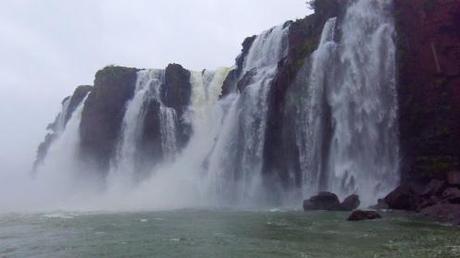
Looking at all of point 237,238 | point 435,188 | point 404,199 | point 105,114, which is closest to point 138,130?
point 105,114

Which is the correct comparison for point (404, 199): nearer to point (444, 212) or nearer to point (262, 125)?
point (444, 212)

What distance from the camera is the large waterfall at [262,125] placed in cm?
4691

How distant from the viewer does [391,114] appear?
151 feet

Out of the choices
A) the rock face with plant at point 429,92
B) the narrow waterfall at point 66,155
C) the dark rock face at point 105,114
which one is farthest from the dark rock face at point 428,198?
the narrow waterfall at point 66,155

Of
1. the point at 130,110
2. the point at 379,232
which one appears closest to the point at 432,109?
the point at 379,232

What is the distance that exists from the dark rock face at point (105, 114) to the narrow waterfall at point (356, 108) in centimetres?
3204

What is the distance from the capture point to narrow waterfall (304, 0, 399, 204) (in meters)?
46.0

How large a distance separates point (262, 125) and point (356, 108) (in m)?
9.74

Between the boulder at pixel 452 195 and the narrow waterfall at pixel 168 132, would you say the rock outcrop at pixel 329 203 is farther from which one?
the narrow waterfall at pixel 168 132

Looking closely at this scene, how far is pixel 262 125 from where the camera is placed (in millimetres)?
54031

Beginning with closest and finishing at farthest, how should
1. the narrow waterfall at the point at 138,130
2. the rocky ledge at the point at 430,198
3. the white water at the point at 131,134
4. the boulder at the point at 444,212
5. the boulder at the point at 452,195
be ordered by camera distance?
1. the boulder at the point at 444,212
2. the rocky ledge at the point at 430,198
3. the boulder at the point at 452,195
4. the narrow waterfall at the point at 138,130
5. the white water at the point at 131,134

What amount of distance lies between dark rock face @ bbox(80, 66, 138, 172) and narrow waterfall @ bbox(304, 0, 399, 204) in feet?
105

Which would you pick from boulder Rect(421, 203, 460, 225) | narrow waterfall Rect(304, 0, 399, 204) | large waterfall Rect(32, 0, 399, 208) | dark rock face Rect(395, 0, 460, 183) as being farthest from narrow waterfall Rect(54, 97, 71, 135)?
boulder Rect(421, 203, 460, 225)

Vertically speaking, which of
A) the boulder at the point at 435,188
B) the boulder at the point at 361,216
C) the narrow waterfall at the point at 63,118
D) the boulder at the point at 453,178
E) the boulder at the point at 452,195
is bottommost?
the boulder at the point at 361,216
